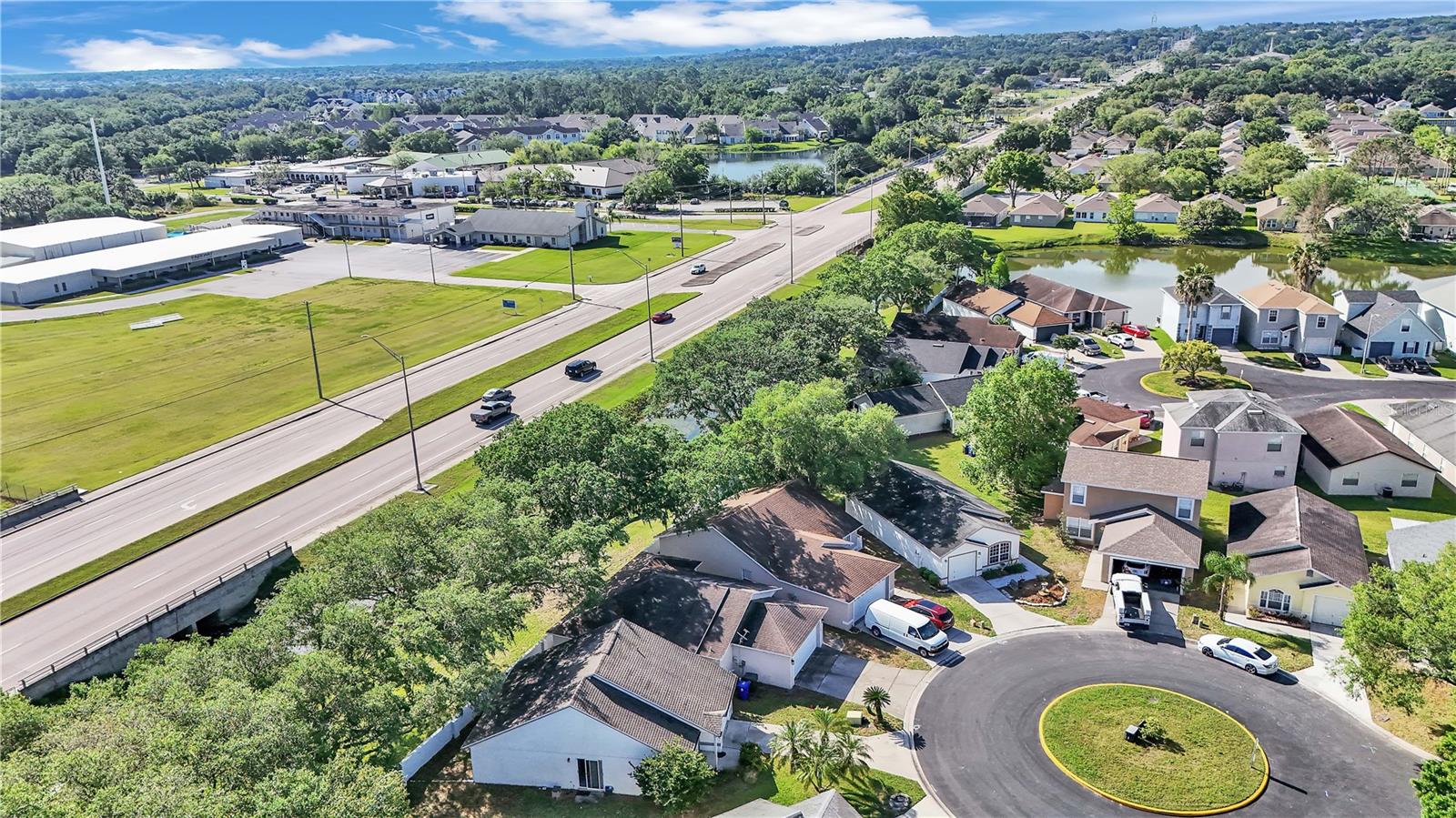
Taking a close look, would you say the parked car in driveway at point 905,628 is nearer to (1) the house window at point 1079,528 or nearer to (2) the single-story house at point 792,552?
(2) the single-story house at point 792,552

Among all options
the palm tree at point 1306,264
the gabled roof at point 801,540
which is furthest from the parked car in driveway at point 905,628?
the palm tree at point 1306,264

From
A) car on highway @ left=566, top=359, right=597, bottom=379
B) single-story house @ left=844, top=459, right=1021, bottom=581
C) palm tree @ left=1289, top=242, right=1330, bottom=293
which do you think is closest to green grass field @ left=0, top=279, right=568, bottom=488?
car on highway @ left=566, top=359, right=597, bottom=379

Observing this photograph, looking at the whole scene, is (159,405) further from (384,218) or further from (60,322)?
(384,218)

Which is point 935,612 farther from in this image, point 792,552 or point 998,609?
point 792,552

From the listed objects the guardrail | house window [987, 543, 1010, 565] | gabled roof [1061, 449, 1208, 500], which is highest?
gabled roof [1061, 449, 1208, 500]

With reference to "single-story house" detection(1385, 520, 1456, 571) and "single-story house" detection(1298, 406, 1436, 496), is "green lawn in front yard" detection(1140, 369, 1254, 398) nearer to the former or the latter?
"single-story house" detection(1298, 406, 1436, 496)

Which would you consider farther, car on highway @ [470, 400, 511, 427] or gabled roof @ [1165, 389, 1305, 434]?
car on highway @ [470, 400, 511, 427]
